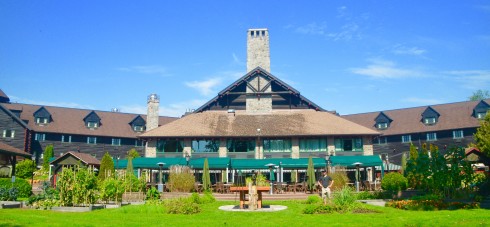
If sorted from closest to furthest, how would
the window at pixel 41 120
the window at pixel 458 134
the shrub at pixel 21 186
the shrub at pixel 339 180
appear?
1. the shrub at pixel 21 186
2. the shrub at pixel 339 180
3. the window at pixel 458 134
4. the window at pixel 41 120

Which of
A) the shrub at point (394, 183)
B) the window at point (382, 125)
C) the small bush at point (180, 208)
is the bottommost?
the small bush at point (180, 208)

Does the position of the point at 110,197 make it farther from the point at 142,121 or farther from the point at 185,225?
the point at 142,121

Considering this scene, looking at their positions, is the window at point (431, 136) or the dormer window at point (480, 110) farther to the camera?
the window at point (431, 136)

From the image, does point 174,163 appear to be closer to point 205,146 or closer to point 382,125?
point 205,146

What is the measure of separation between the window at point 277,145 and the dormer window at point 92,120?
99.5 feet

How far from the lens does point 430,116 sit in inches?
2181

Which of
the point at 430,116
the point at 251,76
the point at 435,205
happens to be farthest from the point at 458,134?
the point at 435,205

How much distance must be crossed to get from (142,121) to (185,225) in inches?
2001

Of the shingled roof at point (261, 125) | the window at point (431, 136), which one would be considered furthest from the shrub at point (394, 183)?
the window at point (431, 136)

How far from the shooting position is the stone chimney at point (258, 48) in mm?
49531

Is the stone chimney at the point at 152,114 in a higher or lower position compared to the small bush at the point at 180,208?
higher

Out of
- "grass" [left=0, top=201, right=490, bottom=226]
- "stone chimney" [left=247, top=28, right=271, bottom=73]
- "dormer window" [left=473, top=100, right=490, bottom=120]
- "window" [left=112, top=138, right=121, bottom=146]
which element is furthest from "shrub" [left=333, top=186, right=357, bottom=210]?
"window" [left=112, top=138, right=121, bottom=146]

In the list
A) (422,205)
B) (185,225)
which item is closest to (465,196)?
(422,205)

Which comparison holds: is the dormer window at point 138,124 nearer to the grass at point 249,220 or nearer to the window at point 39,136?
the window at point 39,136
